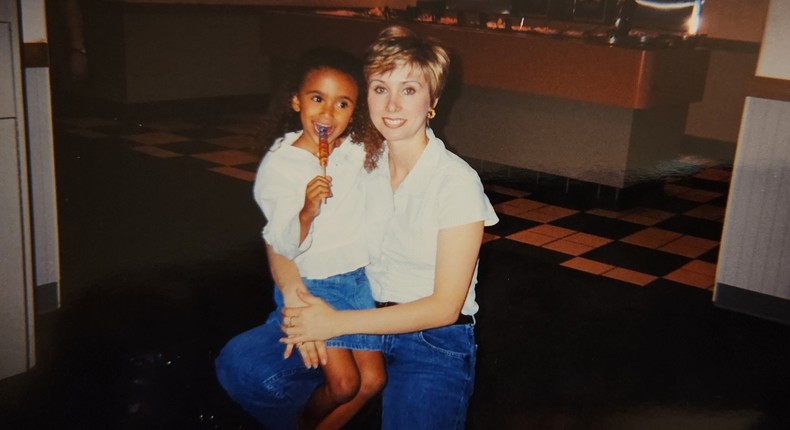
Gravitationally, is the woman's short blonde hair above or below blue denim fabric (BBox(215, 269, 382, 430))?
above

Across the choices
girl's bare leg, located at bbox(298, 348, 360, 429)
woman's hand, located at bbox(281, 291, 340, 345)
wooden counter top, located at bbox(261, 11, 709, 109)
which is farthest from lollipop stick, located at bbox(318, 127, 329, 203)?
wooden counter top, located at bbox(261, 11, 709, 109)

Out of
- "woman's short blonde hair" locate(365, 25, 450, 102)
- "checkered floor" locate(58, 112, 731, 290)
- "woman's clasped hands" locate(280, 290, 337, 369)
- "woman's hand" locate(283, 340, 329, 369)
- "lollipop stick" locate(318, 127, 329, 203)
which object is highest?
"woman's short blonde hair" locate(365, 25, 450, 102)

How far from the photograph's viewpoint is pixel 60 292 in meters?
2.72

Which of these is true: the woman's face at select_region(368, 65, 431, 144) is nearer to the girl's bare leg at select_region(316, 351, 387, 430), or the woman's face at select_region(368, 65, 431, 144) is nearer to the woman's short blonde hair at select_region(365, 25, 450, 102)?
the woman's short blonde hair at select_region(365, 25, 450, 102)

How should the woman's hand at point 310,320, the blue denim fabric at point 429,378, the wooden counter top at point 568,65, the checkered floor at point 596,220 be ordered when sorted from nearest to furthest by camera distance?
the woman's hand at point 310,320
the blue denim fabric at point 429,378
the checkered floor at point 596,220
the wooden counter top at point 568,65

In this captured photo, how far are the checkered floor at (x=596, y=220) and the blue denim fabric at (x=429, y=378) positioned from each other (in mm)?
1696

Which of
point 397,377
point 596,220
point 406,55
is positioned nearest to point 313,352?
point 397,377

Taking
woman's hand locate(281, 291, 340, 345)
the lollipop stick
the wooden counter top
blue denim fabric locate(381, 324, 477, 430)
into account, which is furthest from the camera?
the wooden counter top

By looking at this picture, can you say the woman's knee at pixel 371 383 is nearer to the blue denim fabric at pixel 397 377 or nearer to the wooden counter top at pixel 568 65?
the blue denim fabric at pixel 397 377

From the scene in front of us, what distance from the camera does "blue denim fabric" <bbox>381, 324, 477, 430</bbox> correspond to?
50.4 inches

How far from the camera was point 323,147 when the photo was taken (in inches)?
42.3

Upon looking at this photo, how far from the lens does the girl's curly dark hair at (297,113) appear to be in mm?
1117

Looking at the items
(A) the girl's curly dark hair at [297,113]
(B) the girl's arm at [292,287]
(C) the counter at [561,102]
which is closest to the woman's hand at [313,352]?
(B) the girl's arm at [292,287]

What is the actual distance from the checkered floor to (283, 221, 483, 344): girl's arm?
1.78m
